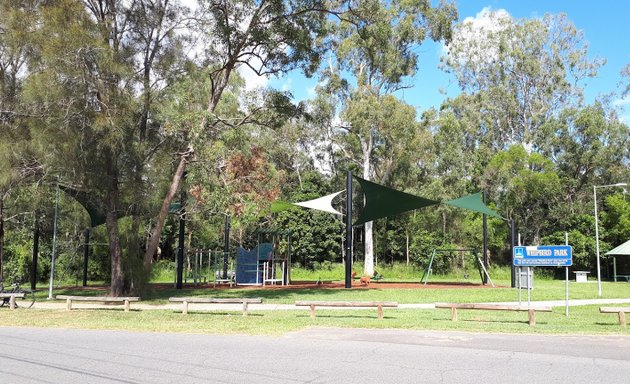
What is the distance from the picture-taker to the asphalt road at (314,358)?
6.45 metres

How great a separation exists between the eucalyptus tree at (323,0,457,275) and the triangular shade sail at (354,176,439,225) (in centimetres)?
1164

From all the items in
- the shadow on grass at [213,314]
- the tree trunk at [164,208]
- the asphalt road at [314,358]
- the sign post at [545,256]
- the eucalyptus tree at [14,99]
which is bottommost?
the shadow on grass at [213,314]

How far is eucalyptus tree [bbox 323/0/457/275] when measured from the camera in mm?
34062

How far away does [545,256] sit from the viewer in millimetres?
12938

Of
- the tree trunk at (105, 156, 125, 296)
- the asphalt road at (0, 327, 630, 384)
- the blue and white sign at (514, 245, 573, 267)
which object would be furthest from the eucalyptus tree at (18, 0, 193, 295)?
the blue and white sign at (514, 245, 573, 267)

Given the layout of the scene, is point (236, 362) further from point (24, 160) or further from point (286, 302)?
point (24, 160)

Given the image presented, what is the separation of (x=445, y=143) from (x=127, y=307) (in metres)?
33.0

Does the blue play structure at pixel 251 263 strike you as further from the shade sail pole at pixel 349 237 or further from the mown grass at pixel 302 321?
the mown grass at pixel 302 321

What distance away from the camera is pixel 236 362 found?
7.42 m

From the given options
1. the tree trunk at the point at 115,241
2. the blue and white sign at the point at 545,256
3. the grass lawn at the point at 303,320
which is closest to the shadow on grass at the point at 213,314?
the grass lawn at the point at 303,320

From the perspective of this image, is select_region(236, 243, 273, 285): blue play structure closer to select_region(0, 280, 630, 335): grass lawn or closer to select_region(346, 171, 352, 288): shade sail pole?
select_region(346, 171, 352, 288): shade sail pole

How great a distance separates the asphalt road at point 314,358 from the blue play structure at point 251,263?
51.2 ft

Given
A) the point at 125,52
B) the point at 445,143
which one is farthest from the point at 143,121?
the point at 445,143

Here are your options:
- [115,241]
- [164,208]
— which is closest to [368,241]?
[164,208]
